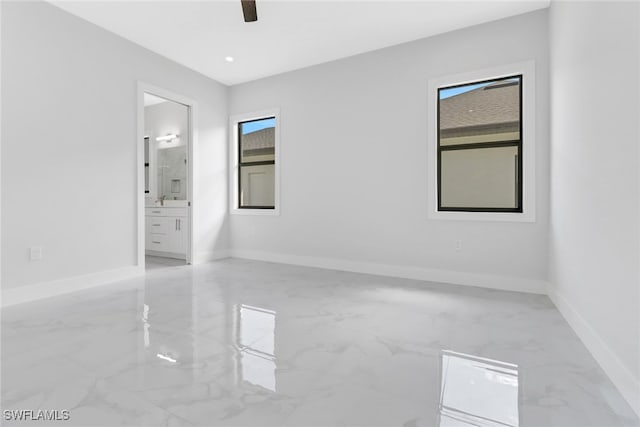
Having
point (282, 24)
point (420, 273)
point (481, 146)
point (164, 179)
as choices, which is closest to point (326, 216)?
point (420, 273)

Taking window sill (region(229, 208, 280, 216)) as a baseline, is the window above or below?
above

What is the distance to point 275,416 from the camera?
1316 millimetres

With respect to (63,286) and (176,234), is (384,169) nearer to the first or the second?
(176,234)

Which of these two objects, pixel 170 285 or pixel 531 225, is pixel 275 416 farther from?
pixel 531 225

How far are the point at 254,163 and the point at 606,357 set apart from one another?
15.7 ft

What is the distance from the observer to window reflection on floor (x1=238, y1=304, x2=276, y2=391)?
1.62 meters

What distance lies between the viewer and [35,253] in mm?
3047

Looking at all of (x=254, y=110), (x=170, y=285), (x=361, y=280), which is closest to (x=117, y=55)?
(x=254, y=110)

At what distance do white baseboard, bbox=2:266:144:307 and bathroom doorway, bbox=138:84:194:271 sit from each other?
9.2 inches

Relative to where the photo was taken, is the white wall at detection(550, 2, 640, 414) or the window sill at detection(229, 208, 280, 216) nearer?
the white wall at detection(550, 2, 640, 414)

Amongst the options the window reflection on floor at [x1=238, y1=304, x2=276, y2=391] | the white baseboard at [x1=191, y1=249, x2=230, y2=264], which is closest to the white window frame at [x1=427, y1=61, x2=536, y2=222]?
the window reflection on floor at [x1=238, y1=304, x2=276, y2=391]

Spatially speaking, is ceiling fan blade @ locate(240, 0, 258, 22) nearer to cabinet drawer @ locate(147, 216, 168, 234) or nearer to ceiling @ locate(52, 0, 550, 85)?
ceiling @ locate(52, 0, 550, 85)

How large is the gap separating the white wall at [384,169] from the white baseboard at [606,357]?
1.02m

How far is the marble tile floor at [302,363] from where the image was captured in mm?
1349
